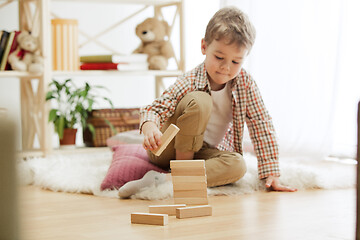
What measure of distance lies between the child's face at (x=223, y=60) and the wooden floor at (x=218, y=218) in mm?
363

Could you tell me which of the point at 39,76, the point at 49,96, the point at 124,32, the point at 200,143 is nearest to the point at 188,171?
the point at 200,143

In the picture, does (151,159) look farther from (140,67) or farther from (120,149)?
(140,67)

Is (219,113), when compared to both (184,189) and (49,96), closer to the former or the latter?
(184,189)

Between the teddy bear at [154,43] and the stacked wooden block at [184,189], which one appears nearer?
the stacked wooden block at [184,189]

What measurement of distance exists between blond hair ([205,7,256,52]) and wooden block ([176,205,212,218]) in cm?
53

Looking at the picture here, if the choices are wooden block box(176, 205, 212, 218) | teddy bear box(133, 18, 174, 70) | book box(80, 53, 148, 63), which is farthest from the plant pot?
wooden block box(176, 205, 212, 218)

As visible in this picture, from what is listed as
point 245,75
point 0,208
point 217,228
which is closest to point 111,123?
point 245,75

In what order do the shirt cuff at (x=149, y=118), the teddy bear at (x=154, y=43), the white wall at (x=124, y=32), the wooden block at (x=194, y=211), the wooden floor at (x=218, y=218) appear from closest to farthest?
the wooden floor at (x=218, y=218) → the wooden block at (x=194, y=211) → the shirt cuff at (x=149, y=118) → the teddy bear at (x=154, y=43) → the white wall at (x=124, y=32)

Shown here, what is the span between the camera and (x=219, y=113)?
5.71 feet

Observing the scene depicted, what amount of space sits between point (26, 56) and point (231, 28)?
1134mm

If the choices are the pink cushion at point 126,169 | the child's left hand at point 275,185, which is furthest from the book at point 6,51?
the child's left hand at point 275,185

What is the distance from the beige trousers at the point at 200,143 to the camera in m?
1.51

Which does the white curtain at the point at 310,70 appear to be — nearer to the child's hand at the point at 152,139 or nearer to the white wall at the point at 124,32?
the white wall at the point at 124,32

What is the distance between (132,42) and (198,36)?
41cm
